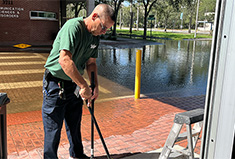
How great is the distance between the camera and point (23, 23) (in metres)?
19.5

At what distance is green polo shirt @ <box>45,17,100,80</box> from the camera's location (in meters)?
2.60

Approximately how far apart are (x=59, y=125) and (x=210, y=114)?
1.69m

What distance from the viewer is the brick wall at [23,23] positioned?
1889 centimetres

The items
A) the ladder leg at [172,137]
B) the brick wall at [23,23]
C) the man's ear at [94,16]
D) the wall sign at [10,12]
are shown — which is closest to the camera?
the man's ear at [94,16]

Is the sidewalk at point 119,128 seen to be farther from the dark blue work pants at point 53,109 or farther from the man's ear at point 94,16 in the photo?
the man's ear at point 94,16

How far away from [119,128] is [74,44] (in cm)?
238

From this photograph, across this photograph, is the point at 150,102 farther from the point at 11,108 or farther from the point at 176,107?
the point at 11,108

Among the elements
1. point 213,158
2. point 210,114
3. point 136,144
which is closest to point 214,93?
point 210,114

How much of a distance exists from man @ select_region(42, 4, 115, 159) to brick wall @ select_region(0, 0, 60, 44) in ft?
58.4

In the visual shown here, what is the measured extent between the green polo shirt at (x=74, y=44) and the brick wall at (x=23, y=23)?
1792cm

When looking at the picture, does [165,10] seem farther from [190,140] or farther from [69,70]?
[69,70]

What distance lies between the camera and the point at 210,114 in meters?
1.90

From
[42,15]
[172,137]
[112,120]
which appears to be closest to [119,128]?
[112,120]

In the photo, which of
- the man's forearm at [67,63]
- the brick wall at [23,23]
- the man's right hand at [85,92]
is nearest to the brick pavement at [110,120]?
the man's right hand at [85,92]
